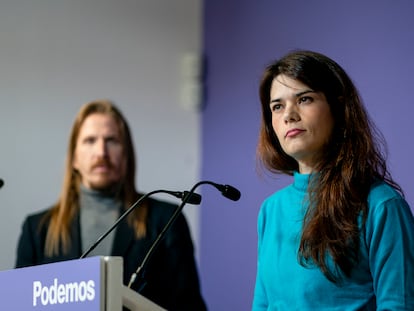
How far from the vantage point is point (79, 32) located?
456cm

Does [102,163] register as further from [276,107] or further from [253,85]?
[276,107]

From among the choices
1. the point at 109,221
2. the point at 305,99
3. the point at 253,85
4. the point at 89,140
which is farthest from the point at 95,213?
the point at 305,99

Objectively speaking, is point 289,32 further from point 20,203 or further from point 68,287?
point 68,287

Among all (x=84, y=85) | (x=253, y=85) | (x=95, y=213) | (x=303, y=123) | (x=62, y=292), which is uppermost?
(x=84, y=85)

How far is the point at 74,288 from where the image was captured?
1771 mm

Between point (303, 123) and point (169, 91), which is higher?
point (169, 91)

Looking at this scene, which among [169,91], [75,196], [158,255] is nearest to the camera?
[158,255]

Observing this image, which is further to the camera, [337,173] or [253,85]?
[253,85]

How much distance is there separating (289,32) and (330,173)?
78.7 inches

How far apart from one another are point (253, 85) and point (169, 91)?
27.6 inches

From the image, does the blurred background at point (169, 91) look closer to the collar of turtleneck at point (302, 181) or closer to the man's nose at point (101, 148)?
the man's nose at point (101, 148)

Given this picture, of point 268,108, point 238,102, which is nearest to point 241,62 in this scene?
point 238,102

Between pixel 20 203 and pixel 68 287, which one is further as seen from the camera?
pixel 20 203

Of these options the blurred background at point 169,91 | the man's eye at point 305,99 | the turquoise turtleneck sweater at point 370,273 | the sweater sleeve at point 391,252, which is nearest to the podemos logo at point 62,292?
the turquoise turtleneck sweater at point 370,273
